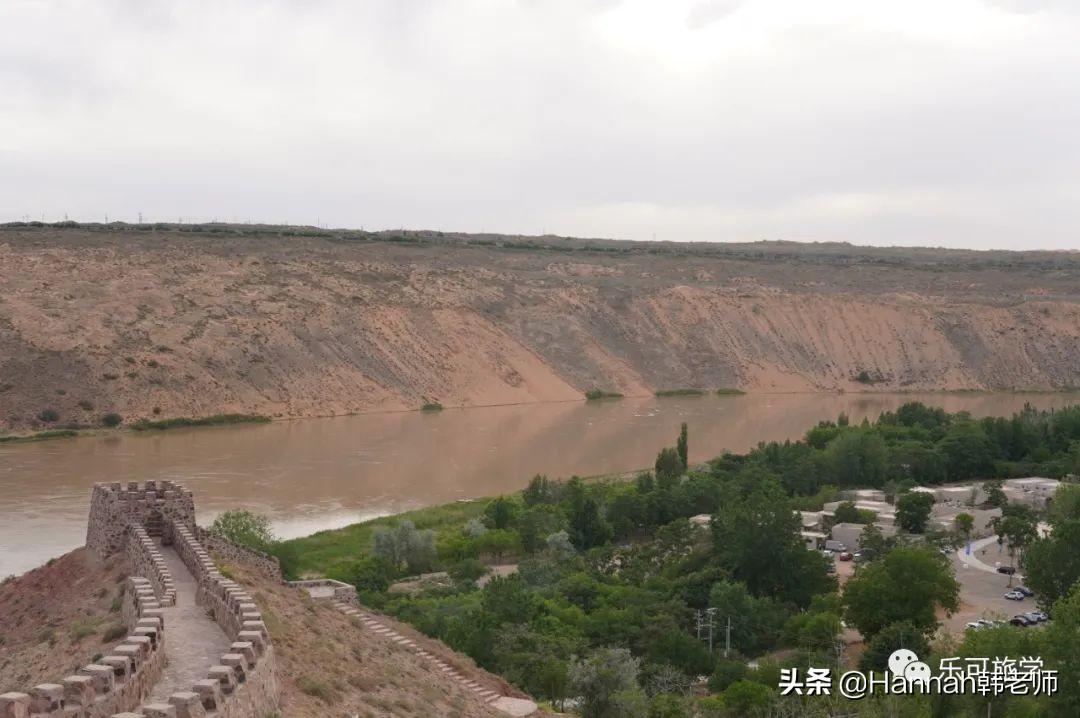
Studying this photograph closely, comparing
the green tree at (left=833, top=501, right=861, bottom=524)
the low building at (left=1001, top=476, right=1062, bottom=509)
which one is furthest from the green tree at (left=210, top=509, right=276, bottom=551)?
the low building at (left=1001, top=476, right=1062, bottom=509)

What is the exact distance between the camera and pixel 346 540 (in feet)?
104

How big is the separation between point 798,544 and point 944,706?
9.42 metres

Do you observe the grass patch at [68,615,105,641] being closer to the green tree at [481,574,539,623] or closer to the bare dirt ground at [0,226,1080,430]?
the green tree at [481,574,539,623]

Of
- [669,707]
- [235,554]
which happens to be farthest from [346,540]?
[669,707]

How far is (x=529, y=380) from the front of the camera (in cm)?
7550

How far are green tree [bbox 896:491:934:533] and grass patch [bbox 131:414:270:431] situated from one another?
122 ft

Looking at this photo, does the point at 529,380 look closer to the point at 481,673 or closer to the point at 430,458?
the point at 430,458

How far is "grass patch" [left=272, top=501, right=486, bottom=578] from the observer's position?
2514cm

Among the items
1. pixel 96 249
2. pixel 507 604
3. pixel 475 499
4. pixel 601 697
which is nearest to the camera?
pixel 601 697

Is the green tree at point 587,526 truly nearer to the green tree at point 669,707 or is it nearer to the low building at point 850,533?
the low building at point 850,533

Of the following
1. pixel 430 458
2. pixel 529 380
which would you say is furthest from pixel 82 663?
pixel 529 380

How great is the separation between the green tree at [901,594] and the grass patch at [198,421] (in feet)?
137

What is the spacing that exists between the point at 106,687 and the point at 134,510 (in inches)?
349

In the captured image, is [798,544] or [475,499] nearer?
[798,544]
